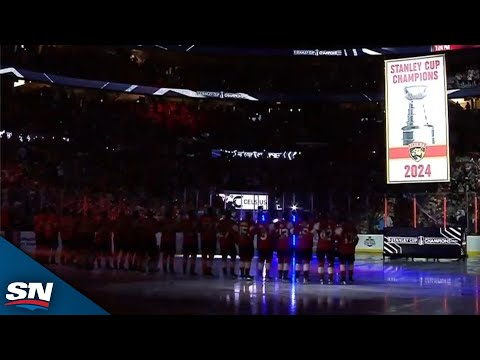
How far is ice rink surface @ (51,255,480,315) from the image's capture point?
32.7ft

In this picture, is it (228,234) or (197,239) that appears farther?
(197,239)

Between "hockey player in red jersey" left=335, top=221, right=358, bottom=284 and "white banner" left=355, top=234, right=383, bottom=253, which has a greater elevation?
"hockey player in red jersey" left=335, top=221, right=358, bottom=284

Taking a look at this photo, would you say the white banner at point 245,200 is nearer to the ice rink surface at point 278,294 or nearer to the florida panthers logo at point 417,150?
the ice rink surface at point 278,294

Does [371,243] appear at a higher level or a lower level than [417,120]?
lower

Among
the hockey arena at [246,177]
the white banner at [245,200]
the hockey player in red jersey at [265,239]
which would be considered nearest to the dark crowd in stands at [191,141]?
the hockey arena at [246,177]

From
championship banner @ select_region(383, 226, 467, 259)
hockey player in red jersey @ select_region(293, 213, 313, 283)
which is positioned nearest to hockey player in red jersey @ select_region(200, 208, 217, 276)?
hockey player in red jersey @ select_region(293, 213, 313, 283)

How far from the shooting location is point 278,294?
1181cm

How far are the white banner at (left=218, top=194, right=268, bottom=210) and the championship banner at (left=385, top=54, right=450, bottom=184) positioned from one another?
1045 centimetres

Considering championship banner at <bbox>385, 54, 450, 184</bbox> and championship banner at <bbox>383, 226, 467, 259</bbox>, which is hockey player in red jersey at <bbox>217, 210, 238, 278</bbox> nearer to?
championship banner at <bbox>385, 54, 450, 184</bbox>

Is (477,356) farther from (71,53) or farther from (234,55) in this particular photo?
(234,55)

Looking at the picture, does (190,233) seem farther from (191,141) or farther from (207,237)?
(191,141)

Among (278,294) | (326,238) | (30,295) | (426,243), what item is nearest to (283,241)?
(326,238)

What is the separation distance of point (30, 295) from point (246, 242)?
20.9 feet

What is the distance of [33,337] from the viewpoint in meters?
7.71
